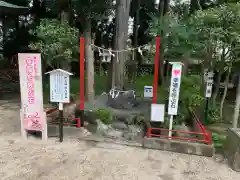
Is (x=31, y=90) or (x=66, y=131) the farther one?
(x=66, y=131)

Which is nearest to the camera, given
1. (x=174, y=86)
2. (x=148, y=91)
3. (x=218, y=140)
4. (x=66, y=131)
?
(x=174, y=86)

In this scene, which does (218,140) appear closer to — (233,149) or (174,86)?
(233,149)

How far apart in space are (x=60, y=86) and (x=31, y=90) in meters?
0.69

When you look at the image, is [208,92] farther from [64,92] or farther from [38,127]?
[38,127]

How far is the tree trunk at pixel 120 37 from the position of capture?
7.97 m

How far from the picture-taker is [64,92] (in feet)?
16.8

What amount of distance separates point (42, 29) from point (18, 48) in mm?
8691

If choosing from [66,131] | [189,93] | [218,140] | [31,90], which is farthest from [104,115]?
[218,140]

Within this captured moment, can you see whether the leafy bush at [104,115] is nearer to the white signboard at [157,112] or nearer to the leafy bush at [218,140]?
the white signboard at [157,112]

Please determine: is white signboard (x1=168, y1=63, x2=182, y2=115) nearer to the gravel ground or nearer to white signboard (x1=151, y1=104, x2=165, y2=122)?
white signboard (x1=151, y1=104, x2=165, y2=122)

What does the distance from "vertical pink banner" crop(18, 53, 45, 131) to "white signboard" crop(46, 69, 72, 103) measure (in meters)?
0.30

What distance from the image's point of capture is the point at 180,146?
15.6ft

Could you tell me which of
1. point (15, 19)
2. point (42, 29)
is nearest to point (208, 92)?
point (42, 29)

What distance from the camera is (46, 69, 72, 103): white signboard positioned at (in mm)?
5098
